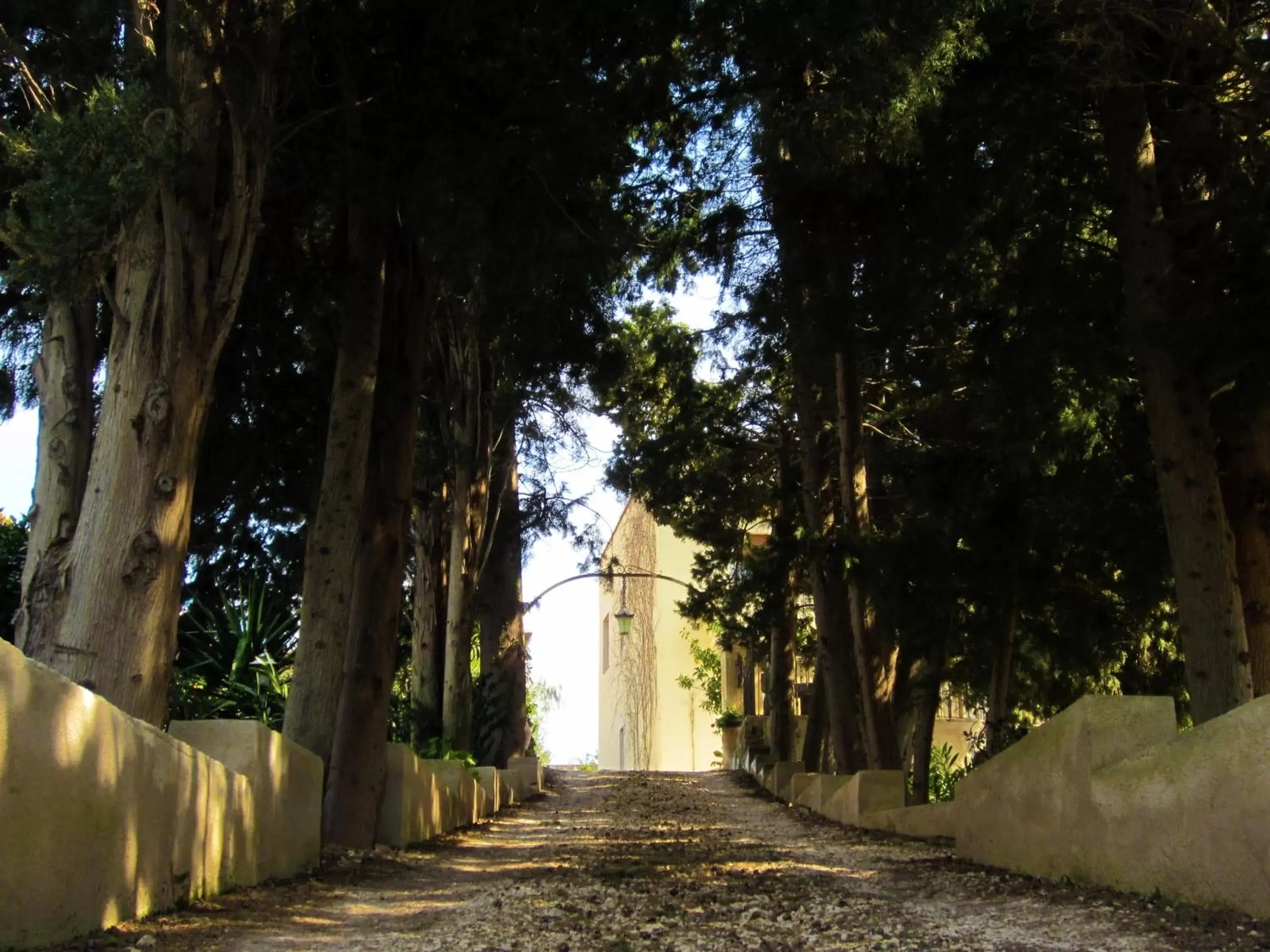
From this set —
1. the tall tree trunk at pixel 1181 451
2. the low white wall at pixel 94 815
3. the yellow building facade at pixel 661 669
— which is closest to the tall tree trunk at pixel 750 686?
the yellow building facade at pixel 661 669

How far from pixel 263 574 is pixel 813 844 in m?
6.56

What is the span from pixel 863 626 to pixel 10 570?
927 centimetres

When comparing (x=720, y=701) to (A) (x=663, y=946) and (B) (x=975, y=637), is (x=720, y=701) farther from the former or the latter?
(A) (x=663, y=946)

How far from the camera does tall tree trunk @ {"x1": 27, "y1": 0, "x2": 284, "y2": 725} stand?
673 centimetres

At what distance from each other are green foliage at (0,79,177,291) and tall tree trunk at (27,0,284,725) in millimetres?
312

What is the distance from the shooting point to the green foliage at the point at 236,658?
13578mm

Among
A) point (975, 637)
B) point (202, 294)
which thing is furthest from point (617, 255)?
point (975, 637)

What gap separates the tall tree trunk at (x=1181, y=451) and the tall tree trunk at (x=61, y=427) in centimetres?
699

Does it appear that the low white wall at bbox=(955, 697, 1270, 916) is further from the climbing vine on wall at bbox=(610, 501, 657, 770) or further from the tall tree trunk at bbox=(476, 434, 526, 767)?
the climbing vine on wall at bbox=(610, 501, 657, 770)

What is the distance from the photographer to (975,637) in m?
15.1

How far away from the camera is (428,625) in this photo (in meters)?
16.6

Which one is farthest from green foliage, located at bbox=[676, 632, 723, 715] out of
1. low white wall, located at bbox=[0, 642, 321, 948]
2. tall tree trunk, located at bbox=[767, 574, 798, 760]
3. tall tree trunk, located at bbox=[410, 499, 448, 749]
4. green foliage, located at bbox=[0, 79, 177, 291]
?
green foliage, located at bbox=[0, 79, 177, 291]

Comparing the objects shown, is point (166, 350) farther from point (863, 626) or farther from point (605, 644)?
point (605, 644)

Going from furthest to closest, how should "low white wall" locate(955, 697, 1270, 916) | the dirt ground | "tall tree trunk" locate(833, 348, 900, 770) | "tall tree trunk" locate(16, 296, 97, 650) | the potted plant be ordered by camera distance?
the potted plant, "tall tree trunk" locate(833, 348, 900, 770), "tall tree trunk" locate(16, 296, 97, 650), the dirt ground, "low white wall" locate(955, 697, 1270, 916)
